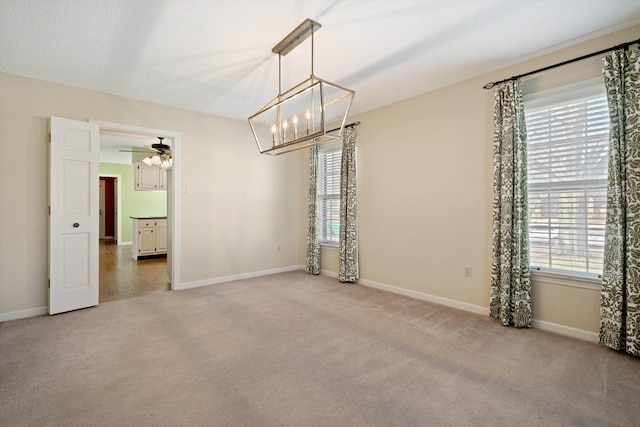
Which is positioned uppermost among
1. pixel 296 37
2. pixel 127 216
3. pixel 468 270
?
pixel 296 37

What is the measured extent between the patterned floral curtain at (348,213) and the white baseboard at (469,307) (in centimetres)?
30

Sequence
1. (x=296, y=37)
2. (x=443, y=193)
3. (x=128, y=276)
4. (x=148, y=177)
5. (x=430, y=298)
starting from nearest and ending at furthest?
(x=296, y=37) < (x=443, y=193) < (x=430, y=298) < (x=128, y=276) < (x=148, y=177)

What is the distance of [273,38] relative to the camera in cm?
263

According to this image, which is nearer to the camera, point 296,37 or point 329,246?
point 296,37

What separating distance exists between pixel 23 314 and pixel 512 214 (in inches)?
209

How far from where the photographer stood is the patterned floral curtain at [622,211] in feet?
7.70

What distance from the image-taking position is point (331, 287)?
4453 mm

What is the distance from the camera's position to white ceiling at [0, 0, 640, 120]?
88.0 inches

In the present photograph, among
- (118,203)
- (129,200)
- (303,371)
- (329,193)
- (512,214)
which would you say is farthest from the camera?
(129,200)

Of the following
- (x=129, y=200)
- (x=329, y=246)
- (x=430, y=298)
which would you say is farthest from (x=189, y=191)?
(x=129, y=200)

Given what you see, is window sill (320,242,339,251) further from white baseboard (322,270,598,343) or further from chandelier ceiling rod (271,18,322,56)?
chandelier ceiling rod (271,18,322,56)

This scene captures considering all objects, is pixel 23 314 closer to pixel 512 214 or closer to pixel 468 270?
pixel 468 270

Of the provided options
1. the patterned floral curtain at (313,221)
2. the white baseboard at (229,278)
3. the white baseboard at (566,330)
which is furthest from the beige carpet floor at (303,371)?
the patterned floral curtain at (313,221)

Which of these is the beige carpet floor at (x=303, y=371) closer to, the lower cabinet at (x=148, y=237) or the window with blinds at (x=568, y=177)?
the window with blinds at (x=568, y=177)
